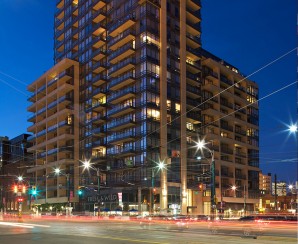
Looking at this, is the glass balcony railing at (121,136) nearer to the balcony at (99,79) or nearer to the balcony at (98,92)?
the balcony at (98,92)

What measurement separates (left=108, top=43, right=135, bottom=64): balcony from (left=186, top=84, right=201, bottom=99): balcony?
14537 mm

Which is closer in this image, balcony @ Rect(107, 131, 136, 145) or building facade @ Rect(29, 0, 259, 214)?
building facade @ Rect(29, 0, 259, 214)

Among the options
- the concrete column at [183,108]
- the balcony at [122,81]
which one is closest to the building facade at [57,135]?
the balcony at [122,81]

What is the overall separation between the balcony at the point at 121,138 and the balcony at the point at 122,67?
11897mm

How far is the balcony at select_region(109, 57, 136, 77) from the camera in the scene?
81.6 metres

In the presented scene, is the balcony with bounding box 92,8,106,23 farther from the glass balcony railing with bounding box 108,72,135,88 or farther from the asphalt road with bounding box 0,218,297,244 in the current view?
the asphalt road with bounding box 0,218,297,244

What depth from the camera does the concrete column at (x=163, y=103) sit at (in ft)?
255

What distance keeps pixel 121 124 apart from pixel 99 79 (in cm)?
1270

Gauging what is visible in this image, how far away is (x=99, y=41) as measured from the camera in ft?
298

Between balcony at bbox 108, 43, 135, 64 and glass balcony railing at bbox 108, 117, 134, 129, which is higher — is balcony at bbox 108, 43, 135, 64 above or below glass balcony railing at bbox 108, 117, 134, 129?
above

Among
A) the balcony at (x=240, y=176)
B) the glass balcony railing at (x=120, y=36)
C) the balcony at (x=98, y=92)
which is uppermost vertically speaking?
the glass balcony railing at (x=120, y=36)

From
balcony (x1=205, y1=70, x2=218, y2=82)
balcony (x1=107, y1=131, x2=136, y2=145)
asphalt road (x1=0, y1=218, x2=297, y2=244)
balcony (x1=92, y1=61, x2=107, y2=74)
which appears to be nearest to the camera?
asphalt road (x1=0, y1=218, x2=297, y2=244)

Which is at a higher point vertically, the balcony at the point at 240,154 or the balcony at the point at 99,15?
the balcony at the point at 99,15

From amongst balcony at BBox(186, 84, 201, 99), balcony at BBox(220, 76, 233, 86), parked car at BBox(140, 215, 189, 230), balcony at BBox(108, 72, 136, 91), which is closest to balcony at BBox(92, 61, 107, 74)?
balcony at BBox(108, 72, 136, 91)
